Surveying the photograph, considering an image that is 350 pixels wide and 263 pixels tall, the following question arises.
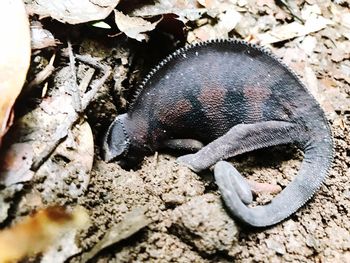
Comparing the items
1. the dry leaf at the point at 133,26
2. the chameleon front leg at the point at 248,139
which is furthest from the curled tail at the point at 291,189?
the dry leaf at the point at 133,26

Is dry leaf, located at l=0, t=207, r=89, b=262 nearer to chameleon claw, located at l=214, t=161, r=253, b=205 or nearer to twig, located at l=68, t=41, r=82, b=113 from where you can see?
twig, located at l=68, t=41, r=82, b=113

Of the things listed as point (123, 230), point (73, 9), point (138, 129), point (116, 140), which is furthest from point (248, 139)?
point (73, 9)

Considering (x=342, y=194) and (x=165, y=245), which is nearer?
(x=165, y=245)

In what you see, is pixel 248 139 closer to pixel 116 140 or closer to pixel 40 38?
pixel 116 140

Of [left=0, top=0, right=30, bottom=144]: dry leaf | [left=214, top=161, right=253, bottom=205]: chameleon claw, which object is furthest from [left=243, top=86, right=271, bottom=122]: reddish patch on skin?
[left=0, top=0, right=30, bottom=144]: dry leaf

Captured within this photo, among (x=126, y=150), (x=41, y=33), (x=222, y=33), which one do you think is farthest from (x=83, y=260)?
(x=222, y=33)

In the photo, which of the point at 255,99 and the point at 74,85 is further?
the point at 255,99

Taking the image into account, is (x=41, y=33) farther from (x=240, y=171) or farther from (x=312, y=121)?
(x=312, y=121)
